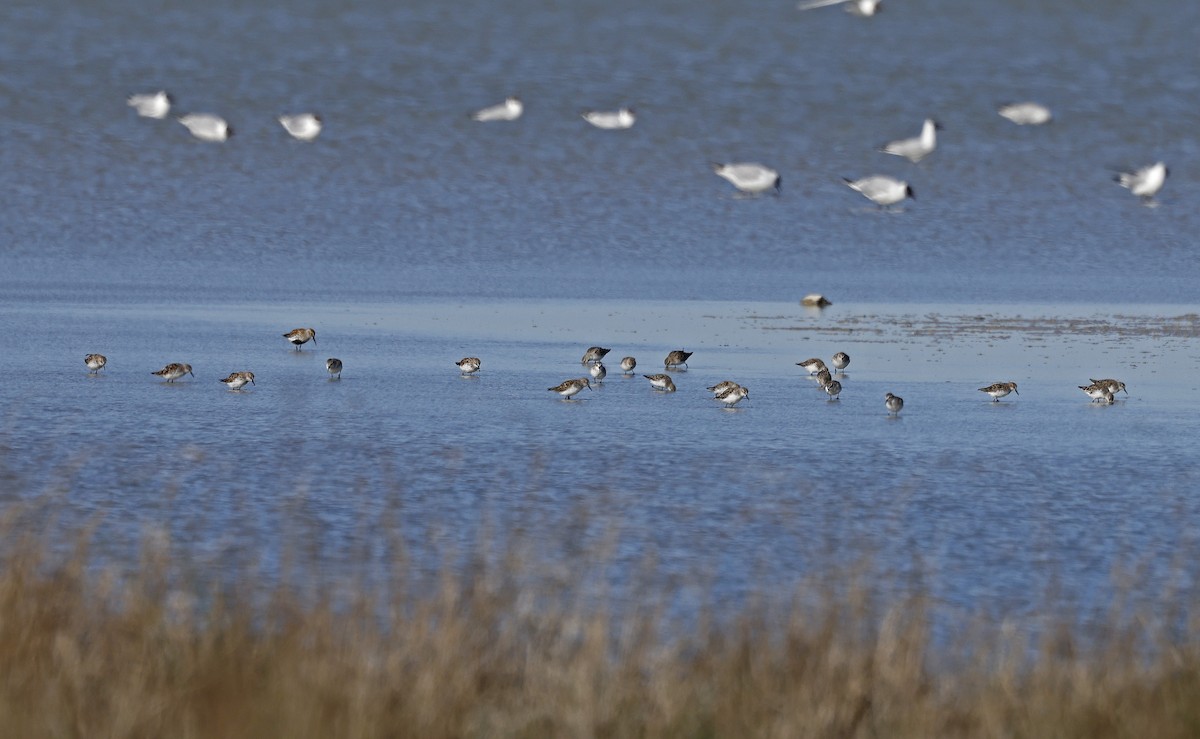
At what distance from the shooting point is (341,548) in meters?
11.7

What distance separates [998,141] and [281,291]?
88.4 ft

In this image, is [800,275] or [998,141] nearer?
[800,275]

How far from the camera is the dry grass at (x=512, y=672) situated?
302 inches

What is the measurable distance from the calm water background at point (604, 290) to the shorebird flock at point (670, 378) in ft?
0.59

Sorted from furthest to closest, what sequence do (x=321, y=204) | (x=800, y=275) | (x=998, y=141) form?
(x=998, y=141), (x=321, y=204), (x=800, y=275)

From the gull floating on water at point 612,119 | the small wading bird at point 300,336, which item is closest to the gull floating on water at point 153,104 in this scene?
the gull floating on water at point 612,119

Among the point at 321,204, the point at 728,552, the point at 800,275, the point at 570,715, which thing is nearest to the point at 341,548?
the point at 728,552

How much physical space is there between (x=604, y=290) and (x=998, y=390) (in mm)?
10915

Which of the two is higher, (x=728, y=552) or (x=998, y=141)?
(x=998, y=141)

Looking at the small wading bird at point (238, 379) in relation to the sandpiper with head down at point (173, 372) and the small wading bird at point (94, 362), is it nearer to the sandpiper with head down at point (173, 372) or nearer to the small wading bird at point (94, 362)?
the sandpiper with head down at point (173, 372)

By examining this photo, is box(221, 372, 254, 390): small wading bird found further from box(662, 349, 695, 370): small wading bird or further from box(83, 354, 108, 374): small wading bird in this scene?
box(662, 349, 695, 370): small wading bird

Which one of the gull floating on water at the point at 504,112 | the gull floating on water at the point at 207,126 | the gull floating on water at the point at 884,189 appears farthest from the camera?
the gull floating on water at the point at 504,112

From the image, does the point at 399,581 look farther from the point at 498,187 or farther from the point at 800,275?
the point at 498,187

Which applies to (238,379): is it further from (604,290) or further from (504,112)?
(504,112)
